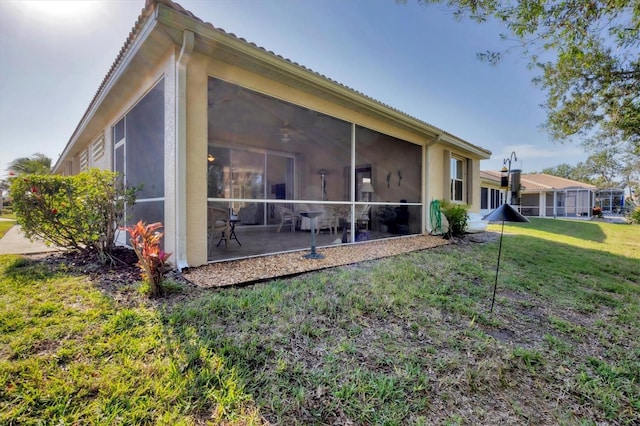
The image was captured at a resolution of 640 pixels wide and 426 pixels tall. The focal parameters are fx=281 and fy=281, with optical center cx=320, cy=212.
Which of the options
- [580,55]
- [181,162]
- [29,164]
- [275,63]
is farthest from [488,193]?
[29,164]

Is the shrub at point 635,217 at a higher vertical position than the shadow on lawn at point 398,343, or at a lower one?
higher

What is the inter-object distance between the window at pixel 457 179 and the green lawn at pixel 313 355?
692cm

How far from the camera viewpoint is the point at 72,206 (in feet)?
13.5

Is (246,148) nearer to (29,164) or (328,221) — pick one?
(328,221)

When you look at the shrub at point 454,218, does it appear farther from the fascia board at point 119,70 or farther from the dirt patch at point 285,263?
the fascia board at point 119,70

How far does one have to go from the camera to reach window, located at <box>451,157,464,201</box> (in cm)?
1012

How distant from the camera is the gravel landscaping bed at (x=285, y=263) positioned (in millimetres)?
3576

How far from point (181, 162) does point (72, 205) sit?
1.95 metres

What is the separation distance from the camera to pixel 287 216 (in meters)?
8.16

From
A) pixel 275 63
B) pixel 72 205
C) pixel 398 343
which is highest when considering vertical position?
pixel 275 63

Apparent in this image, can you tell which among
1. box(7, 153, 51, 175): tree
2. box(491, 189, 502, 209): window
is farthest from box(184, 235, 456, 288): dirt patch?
box(7, 153, 51, 175): tree

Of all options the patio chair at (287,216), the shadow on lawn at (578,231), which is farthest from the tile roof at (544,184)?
the patio chair at (287,216)

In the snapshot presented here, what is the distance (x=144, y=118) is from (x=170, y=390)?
15.9 ft

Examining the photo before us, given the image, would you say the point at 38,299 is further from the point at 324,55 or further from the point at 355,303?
the point at 324,55
